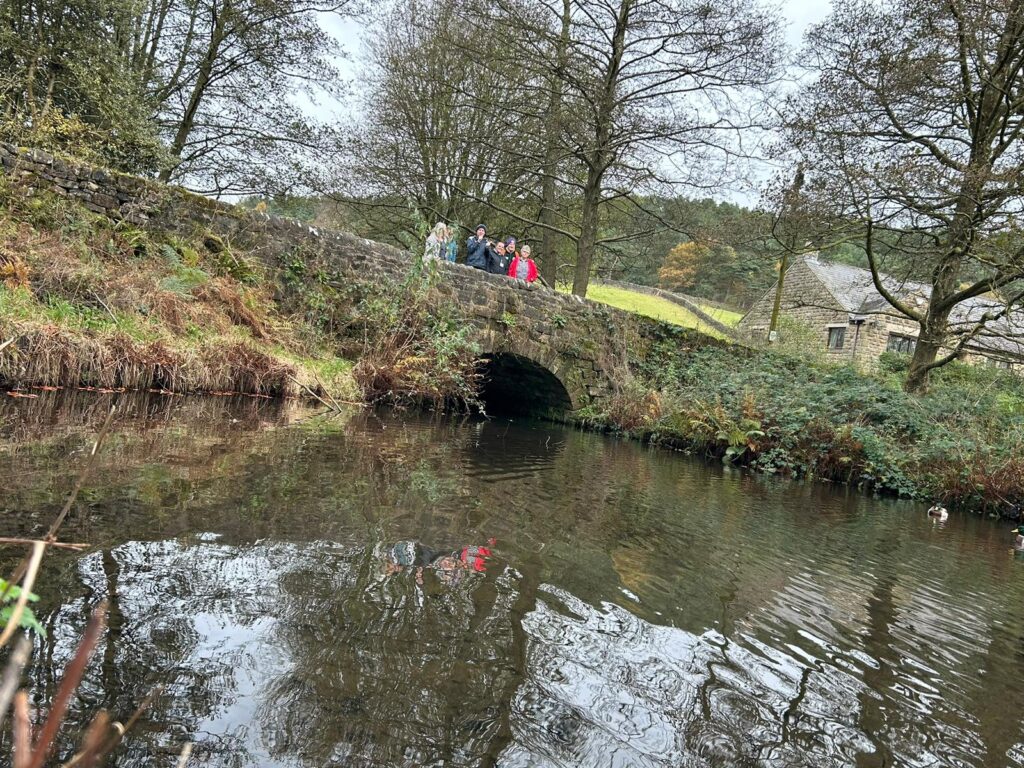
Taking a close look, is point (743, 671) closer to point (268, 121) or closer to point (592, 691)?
point (592, 691)

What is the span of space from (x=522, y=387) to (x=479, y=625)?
10.7m

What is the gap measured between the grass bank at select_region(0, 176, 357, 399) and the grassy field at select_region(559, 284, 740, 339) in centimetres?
2392

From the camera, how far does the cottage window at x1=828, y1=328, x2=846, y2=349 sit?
92.5 feet

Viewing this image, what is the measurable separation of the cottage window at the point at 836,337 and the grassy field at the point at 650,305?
198 inches

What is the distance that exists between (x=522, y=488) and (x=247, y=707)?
8.98 feet

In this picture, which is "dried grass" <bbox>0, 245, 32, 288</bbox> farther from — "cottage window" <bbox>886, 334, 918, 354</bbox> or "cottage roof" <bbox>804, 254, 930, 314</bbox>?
"cottage window" <bbox>886, 334, 918, 354</bbox>

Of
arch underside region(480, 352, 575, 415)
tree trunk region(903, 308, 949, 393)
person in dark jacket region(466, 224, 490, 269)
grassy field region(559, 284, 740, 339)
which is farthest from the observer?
grassy field region(559, 284, 740, 339)

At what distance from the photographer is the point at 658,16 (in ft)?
38.1

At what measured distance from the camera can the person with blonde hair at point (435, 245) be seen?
9125 millimetres

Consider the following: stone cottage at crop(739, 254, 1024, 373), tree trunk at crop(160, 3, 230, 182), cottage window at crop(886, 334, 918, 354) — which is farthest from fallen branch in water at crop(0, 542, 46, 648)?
cottage window at crop(886, 334, 918, 354)

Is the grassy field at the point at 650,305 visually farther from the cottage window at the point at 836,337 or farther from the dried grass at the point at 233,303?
the dried grass at the point at 233,303

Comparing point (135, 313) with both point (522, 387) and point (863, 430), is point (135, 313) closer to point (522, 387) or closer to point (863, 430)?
point (522, 387)

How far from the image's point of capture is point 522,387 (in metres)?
12.6

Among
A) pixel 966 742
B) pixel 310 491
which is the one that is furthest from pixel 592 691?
pixel 310 491
